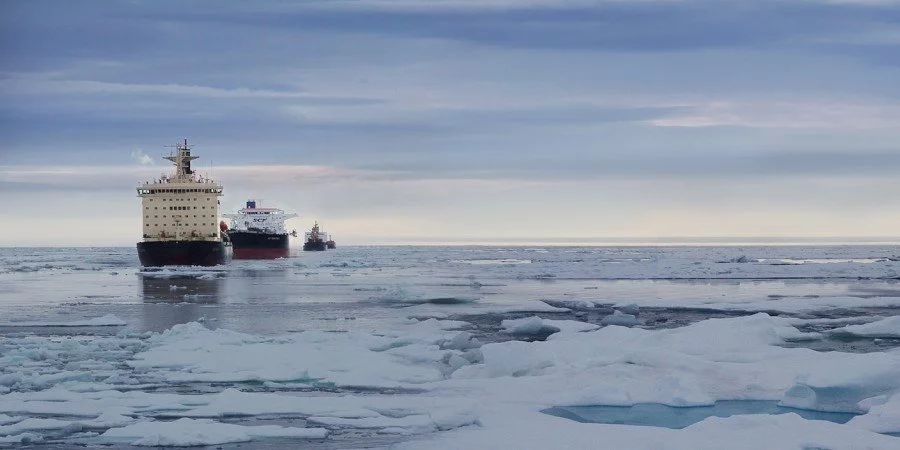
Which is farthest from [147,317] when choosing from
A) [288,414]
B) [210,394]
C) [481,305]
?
[288,414]

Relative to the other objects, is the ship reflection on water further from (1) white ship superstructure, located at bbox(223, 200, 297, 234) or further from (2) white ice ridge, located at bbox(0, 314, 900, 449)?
(1) white ship superstructure, located at bbox(223, 200, 297, 234)

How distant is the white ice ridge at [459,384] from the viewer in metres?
7.92

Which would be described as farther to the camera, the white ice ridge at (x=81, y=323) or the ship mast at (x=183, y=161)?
the ship mast at (x=183, y=161)

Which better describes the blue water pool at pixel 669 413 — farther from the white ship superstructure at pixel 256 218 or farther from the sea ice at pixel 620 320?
the white ship superstructure at pixel 256 218

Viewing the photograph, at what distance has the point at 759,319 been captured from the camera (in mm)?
14500

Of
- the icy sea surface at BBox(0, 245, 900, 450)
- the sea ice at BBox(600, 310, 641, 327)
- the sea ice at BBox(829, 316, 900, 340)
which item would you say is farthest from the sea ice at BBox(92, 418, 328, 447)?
the sea ice at BBox(829, 316, 900, 340)

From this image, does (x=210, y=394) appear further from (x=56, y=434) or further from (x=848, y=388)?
(x=848, y=388)

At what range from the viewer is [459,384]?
34.8ft

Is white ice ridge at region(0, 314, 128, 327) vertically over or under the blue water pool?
over

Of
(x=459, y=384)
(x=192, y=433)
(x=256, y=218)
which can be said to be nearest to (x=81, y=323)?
(x=459, y=384)

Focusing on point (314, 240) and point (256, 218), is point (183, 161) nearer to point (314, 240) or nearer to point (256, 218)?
point (256, 218)

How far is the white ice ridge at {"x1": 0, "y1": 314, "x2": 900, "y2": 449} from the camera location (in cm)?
792

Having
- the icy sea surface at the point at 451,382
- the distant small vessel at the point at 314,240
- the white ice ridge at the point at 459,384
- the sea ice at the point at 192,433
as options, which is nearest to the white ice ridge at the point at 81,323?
the icy sea surface at the point at 451,382

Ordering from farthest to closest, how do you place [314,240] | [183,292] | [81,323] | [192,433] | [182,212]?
1. [314,240]
2. [182,212]
3. [183,292]
4. [81,323]
5. [192,433]
